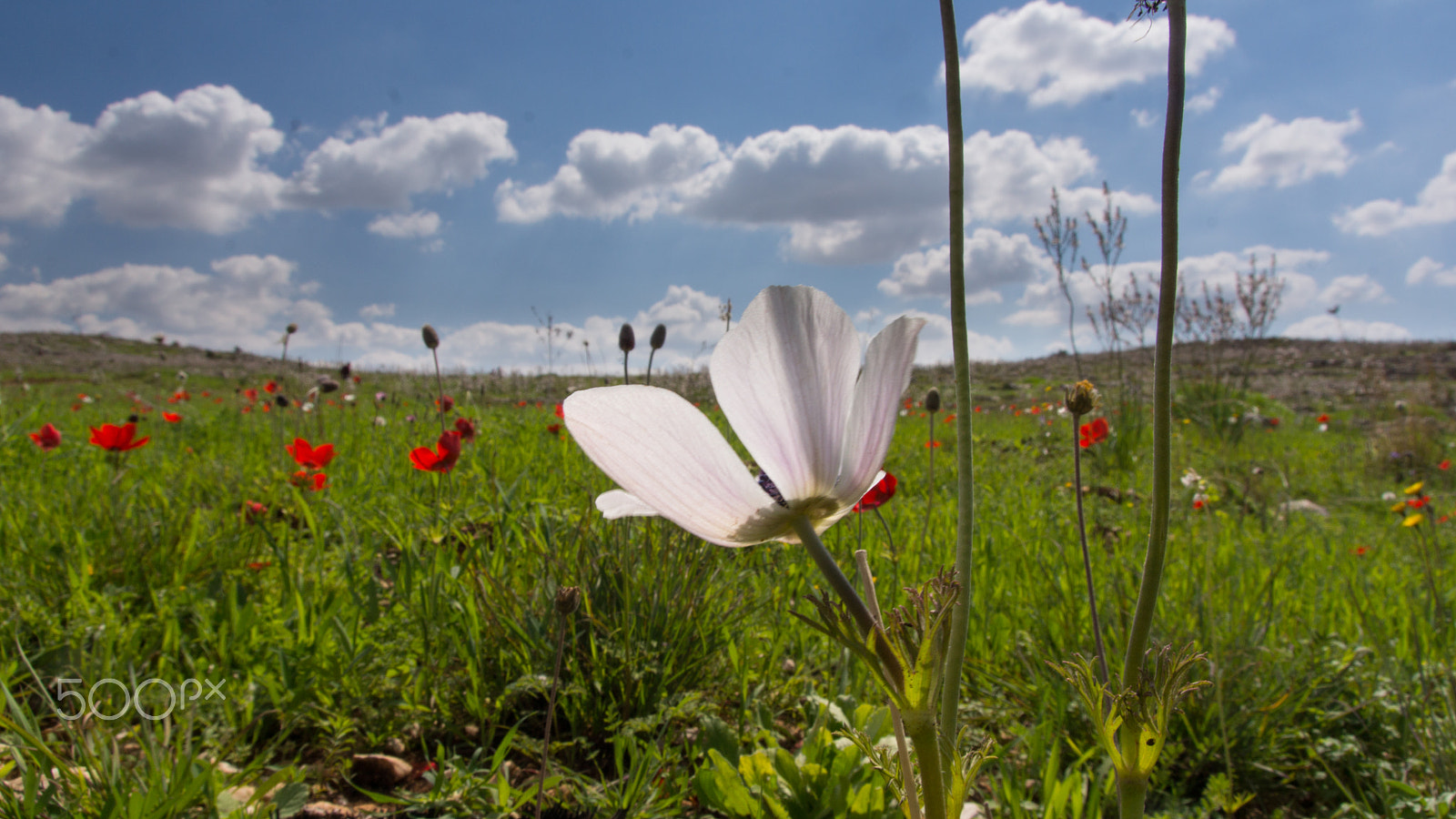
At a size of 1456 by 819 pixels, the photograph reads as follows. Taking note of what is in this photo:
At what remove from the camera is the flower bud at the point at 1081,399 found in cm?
108

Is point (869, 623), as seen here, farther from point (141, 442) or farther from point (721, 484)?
point (141, 442)

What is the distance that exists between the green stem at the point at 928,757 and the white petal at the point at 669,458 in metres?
0.17

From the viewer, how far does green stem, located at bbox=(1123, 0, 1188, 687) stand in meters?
0.47

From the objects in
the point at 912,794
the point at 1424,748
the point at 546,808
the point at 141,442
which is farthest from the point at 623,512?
the point at 141,442

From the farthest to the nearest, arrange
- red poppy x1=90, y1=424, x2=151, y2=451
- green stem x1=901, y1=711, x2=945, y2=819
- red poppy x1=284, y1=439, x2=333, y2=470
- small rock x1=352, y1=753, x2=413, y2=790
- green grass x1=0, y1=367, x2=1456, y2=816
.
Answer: red poppy x1=90, y1=424, x2=151, y2=451 < red poppy x1=284, y1=439, x2=333, y2=470 < small rock x1=352, y1=753, x2=413, y2=790 < green grass x1=0, y1=367, x2=1456, y2=816 < green stem x1=901, y1=711, x2=945, y2=819

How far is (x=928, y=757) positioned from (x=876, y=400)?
24cm

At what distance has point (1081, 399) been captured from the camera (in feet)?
3.58

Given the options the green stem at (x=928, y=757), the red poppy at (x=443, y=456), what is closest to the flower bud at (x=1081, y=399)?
the green stem at (x=928, y=757)

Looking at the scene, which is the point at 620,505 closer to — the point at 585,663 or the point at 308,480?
the point at 585,663

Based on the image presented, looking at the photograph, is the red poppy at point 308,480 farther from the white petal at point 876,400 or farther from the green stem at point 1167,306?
the green stem at point 1167,306

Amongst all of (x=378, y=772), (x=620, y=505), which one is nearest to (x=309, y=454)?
(x=378, y=772)

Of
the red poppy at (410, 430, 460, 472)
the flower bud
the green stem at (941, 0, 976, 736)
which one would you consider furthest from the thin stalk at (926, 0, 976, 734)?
the red poppy at (410, 430, 460, 472)

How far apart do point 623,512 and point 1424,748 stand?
1855 mm

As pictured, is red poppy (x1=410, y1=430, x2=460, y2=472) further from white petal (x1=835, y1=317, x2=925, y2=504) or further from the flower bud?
white petal (x1=835, y1=317, x2=925, y2=504)
